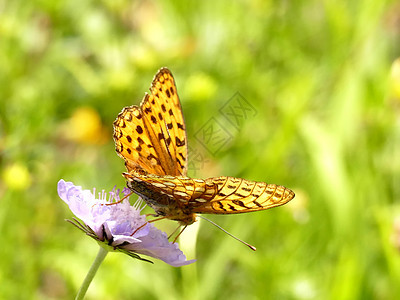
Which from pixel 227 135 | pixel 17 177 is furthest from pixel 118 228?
pixel 227 135

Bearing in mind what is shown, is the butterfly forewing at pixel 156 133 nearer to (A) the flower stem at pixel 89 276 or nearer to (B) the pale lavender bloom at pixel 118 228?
(B) the pale lavender bloom at pixel 118 228

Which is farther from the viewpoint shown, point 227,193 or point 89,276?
point 227,193

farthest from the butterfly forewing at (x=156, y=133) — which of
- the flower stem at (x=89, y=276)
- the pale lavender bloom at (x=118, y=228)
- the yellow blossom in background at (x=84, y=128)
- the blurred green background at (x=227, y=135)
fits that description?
the yellow blossom in background at (x=84, y=128)

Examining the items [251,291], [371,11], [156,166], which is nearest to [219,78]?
[371,11]

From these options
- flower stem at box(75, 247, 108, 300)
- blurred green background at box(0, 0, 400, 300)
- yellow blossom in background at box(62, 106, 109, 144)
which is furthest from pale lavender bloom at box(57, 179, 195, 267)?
yellow blossom in background at box(62, 106, 109, 144)

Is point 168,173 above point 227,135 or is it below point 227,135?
below

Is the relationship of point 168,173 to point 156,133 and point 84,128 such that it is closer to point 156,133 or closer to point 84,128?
point 156,133
